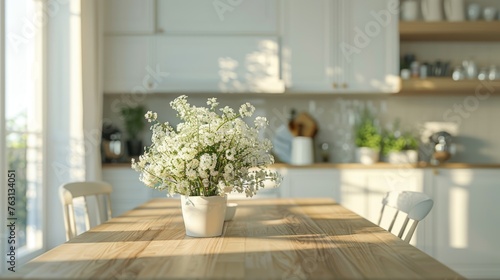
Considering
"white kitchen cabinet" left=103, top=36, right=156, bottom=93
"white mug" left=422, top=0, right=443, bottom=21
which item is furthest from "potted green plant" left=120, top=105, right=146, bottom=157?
"white mug" left=422, top=0, right=443, bottom=21

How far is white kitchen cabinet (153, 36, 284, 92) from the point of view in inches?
183

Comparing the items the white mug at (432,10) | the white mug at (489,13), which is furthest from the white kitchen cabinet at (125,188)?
the white mug at (489,13)

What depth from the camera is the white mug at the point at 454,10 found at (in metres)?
4.84

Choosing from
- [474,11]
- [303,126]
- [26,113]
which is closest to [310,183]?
[303,126]

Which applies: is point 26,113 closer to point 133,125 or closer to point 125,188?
point 125,188

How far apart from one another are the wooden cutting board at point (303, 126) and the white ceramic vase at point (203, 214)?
3153 millimetres

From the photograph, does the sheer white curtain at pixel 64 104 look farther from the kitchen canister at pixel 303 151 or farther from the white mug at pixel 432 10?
the white mug at pixel 432 10

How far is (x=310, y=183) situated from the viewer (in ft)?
15.1

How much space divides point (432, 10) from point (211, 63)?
5.97ft

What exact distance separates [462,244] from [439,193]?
0.43 m

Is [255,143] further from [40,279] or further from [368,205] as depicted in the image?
[368,205]

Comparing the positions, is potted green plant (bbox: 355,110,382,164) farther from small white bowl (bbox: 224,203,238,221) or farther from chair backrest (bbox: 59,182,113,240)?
small white bowl (bbox: 224,203,238,221)

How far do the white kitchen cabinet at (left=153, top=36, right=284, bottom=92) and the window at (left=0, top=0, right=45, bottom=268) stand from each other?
1.00 m

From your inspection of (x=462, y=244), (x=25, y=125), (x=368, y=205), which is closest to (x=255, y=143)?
(x=25, y=125)
